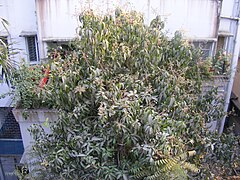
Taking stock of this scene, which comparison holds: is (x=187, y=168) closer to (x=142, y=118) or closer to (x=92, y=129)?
(x=142, y=118)

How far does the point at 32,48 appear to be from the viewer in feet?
23.3

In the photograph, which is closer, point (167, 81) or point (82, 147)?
point (82, 147)

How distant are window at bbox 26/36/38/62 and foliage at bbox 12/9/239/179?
3.81 meters

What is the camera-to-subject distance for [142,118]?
2926mm

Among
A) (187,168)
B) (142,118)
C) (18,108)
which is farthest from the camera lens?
(18,108)

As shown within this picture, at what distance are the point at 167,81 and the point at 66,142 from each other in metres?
1.50

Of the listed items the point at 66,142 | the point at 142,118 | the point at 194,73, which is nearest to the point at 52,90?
the point at 66,142

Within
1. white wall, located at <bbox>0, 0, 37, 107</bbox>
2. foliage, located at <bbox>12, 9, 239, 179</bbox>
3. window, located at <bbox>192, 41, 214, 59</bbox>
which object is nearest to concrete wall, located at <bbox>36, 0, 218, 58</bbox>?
window, located at <bbox>192, 41, 214, 59</bbox>

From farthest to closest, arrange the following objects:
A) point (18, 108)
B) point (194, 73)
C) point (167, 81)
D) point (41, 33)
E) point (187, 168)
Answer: point (41, 33)
point (18, 108)
point (194, 73)
point (167, 81)
point (187, 168)

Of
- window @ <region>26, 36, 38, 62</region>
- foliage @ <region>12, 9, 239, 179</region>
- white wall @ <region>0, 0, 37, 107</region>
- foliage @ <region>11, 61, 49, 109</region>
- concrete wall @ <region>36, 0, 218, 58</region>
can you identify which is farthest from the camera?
window @ <region>26, 36, 38, 62</region>

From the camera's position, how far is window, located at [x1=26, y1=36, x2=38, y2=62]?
698 cm

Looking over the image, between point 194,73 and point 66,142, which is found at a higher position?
point 194,73

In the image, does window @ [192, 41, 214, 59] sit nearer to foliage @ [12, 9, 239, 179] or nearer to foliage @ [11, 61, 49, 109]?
foliage @ [12, 9, 239, 179]

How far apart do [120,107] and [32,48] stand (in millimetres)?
5090
